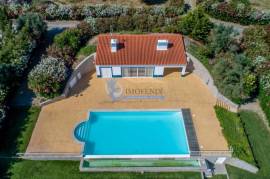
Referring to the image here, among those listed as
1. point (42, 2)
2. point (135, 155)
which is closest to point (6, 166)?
point (135, 155)

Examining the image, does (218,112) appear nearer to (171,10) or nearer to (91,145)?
(91,145)

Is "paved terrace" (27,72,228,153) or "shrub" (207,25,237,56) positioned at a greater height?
"shrub" (207,25,237,56)

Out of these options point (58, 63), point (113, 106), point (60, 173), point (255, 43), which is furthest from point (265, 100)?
point (58, 63)

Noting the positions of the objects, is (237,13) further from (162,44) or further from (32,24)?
(32,24)

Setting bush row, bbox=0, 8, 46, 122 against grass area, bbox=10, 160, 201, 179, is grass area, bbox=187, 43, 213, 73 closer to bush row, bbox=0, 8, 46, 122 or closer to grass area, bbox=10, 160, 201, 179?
grass area, bbox=10, 160, 201, 179

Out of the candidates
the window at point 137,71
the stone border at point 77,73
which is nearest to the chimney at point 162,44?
the window at point 137,71

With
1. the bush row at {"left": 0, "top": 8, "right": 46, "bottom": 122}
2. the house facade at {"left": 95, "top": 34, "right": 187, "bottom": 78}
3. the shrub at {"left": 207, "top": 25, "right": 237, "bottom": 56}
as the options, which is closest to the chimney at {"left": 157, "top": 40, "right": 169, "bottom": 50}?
the house facade at {"left": 95, "top": 34, "right": 187, "bottom": 78}

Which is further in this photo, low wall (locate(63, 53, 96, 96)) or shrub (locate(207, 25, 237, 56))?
shrub (locate(207, 25, 237, 56))
